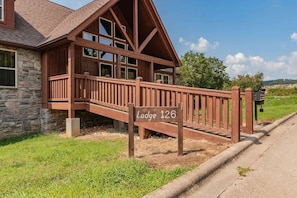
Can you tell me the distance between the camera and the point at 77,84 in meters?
8.79

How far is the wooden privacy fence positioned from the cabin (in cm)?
2

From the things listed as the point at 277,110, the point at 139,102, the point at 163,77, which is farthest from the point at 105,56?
the point at 277,110

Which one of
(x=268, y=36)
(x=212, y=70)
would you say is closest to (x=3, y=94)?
(x=268, y=36)

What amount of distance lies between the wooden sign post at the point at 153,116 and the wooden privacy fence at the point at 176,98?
4.02ft

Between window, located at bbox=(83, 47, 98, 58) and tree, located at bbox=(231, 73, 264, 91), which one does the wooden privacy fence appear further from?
tree, located at bbox=(231, 73, 264, 91)

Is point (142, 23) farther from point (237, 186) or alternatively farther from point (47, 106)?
point (237, 186)

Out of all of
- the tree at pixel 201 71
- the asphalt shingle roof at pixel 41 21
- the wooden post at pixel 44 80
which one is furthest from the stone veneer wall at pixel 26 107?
the tree at pixel 201 71

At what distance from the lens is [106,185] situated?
3.27m

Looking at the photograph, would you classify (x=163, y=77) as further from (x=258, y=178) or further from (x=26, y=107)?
(x=258, y=178)

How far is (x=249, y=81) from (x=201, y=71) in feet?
56.4

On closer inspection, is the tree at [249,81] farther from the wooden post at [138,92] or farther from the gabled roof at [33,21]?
the wooden post at [138,92]

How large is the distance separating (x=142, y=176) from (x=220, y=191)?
1.16 metres

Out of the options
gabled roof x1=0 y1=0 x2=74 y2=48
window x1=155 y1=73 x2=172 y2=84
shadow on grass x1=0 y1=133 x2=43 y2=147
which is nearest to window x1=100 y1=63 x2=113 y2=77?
gabled roof x1=0 y1=0 x2=74 y2=48

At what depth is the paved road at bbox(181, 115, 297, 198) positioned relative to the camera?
3.06m
